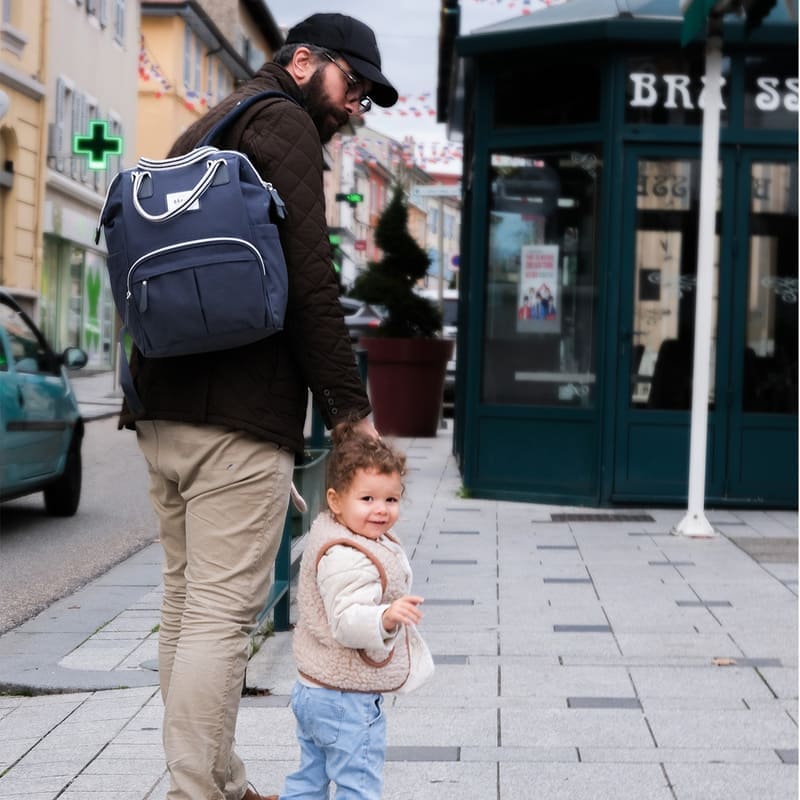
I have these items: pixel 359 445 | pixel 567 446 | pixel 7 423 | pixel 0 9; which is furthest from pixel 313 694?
pixel 0 9

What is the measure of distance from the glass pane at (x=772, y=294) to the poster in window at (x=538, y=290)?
1.37m

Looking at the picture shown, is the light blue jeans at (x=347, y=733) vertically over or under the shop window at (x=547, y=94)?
under

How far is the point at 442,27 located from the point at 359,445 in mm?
14361

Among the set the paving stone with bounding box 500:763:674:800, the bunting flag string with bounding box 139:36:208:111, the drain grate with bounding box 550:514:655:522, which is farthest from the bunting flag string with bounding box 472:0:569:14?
the bunting flag string with bounding box 139:36:208:111

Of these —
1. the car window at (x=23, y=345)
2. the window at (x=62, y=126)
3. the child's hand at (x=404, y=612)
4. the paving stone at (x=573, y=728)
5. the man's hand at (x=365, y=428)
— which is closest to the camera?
the child's hand at (x=404, y=612)

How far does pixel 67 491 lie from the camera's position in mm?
10797

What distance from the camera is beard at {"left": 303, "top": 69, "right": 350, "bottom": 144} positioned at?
12.2 ft

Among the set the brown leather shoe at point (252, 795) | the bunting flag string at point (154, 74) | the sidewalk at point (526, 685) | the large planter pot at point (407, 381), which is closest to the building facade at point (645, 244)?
the sidewalk at point (526, 685)

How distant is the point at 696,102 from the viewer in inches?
421

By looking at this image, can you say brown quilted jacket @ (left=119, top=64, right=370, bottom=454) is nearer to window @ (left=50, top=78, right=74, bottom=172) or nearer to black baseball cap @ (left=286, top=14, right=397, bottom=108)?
black baseball cap @ (left=286, top=14, right=397, bottom=108)

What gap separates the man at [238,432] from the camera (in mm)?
3432

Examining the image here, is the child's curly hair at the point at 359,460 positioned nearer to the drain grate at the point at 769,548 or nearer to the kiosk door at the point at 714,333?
the drain grate at the point at 769,548

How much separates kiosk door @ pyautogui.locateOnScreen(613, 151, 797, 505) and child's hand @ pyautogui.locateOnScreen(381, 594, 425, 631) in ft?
25.6

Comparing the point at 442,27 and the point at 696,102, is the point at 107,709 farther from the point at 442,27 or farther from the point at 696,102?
the point at 442,27
